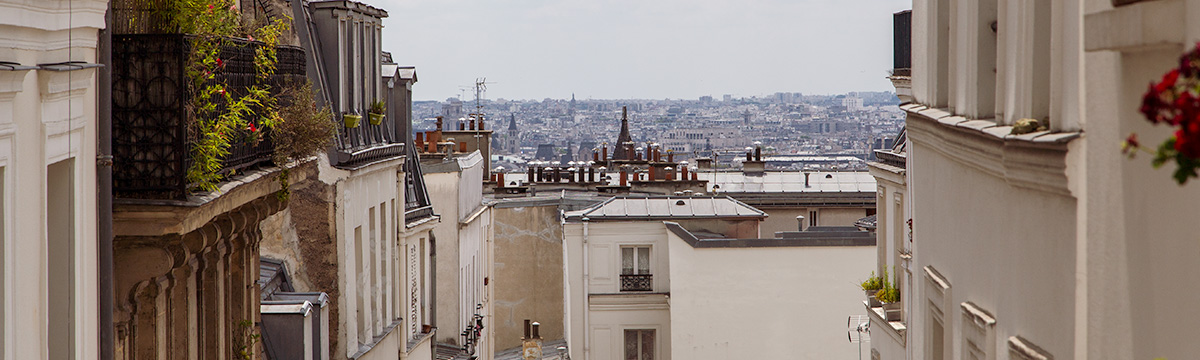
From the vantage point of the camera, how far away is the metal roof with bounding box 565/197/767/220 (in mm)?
27484

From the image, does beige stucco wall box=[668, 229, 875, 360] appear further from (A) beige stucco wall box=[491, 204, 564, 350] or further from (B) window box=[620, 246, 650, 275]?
(A) beige stucco wall box=[491, 204, 564, 350]

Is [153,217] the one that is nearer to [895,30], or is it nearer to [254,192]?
[254,192]

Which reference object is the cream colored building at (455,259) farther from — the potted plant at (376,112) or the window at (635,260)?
the potted plant at (376,112)

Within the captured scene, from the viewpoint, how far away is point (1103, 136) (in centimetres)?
470

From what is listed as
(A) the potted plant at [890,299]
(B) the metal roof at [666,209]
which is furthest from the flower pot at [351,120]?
(B) the metal roof at [666,209]

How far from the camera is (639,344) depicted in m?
27.5

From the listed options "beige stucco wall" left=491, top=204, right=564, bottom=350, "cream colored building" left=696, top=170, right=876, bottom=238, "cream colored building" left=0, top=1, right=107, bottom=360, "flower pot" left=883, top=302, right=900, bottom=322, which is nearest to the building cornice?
"cream colored building" left=0, top=1, right=107, bottom=360

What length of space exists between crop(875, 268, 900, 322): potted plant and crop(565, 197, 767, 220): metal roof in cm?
1117

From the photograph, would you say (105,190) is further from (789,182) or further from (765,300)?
(789,182)

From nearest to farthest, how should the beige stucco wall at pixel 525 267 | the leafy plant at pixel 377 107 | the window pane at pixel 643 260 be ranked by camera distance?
the leafy plant at pixel 377 107, the window pane at pixel 643 260, the beige stucco wall at pixel 525 267

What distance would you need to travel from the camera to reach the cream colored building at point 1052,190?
4160 millimetres

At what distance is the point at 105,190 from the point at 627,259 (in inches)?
827

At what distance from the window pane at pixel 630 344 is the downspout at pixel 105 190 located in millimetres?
20957

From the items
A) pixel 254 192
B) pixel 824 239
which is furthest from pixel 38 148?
pixel 824 239
